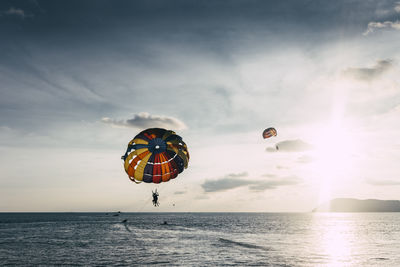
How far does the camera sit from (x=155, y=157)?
3275 centimetres

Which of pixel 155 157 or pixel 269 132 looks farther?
pixel 269 132

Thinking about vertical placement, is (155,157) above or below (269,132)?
below

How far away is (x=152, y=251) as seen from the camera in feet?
157

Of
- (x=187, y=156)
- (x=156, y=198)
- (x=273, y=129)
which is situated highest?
(x=273, y=129)

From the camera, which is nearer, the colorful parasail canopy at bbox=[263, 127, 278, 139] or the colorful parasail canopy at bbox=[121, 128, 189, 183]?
the colorful parasail canopy at bbox=[121, 128, 189, 183]

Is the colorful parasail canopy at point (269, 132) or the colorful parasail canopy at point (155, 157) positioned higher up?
the colorful parasail canopy at point (269, 132)

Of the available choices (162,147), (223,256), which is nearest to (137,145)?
(162,147)

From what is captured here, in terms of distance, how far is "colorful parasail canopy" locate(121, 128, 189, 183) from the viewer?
106ft

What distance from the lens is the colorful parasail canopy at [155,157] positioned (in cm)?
3231

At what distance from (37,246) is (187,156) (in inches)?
1413

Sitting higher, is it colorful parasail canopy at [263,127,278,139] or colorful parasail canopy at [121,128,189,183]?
colorful parasail canopy at [263,127,278,139]

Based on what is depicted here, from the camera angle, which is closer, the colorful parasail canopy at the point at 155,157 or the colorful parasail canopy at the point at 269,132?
the colorful parasail canopy at the point at 155,157

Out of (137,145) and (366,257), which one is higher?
(137,145)

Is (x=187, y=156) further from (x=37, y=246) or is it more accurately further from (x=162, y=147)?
(x=37, y=246)
